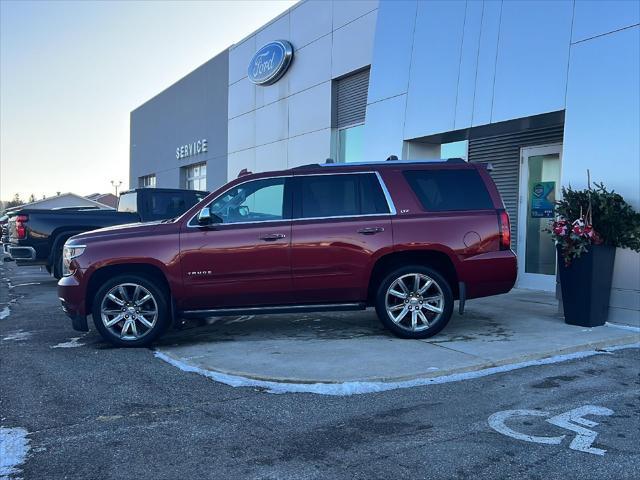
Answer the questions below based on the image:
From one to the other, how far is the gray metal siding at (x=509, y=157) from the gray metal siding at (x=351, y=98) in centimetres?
396

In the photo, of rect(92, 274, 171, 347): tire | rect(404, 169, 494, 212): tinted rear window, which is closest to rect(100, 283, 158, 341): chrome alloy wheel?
rect(92, 274, 171, 347): tire

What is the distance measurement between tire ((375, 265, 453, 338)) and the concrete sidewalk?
0.16 m

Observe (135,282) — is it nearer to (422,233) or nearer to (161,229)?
(161,229)

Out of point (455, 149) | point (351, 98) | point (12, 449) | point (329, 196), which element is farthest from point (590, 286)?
point (351, 98)

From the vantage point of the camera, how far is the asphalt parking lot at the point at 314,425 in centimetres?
347

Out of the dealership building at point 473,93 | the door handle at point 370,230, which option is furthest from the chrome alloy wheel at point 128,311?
the dealership building at point 473,93

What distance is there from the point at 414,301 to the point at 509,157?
18.0 feet

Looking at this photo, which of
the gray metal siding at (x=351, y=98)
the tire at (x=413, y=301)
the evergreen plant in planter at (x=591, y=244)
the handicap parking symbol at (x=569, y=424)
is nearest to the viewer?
the handicap parking symbol at (x=569, y=424)

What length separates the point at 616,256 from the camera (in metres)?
7.26

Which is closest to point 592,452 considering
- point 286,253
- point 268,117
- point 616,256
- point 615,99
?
point 286,253

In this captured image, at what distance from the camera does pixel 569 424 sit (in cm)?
413

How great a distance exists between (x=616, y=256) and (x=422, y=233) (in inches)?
105

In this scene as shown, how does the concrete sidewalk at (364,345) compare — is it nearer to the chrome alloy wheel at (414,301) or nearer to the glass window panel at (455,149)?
the chrome alloy wheel at (414,301)

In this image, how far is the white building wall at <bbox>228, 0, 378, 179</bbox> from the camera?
14.7m
